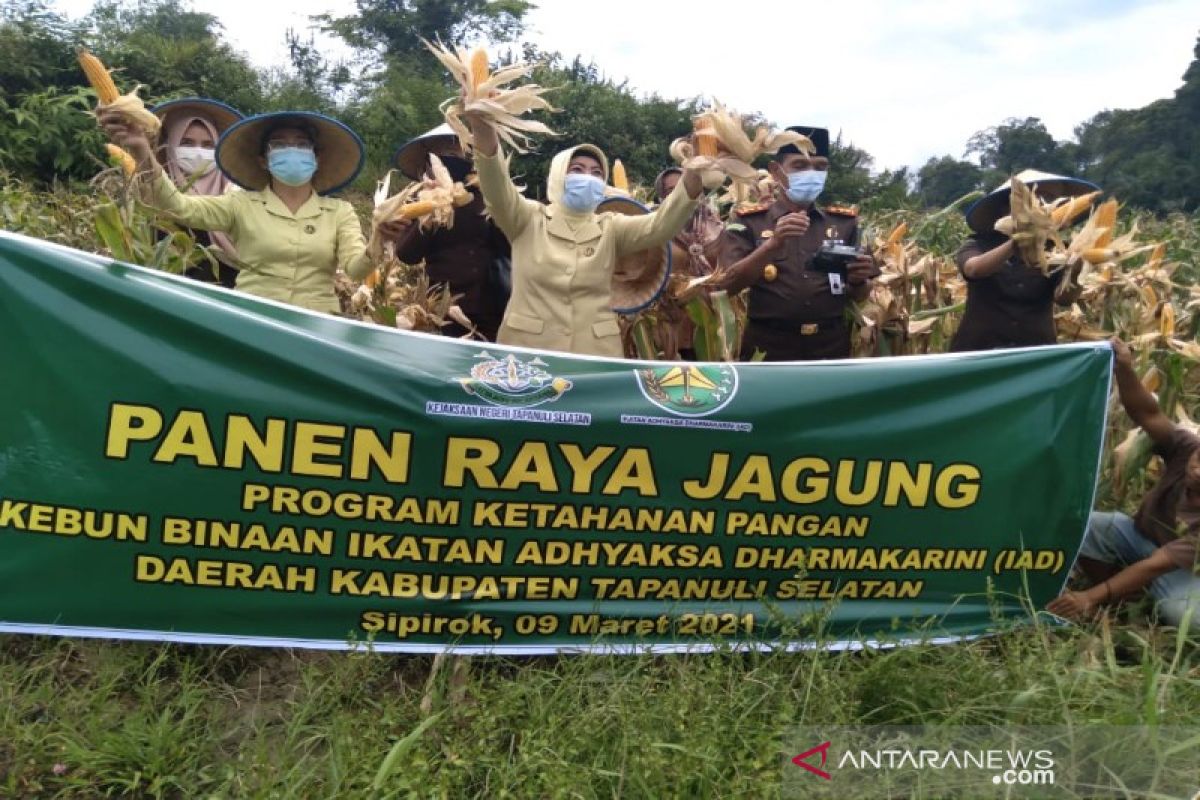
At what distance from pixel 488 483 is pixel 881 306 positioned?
2.78 metres

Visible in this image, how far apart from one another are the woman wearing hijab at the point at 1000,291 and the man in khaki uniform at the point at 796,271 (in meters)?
0.47

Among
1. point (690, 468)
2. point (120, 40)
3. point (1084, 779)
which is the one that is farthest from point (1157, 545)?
point (120, 40)

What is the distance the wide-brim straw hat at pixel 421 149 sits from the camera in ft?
12.9

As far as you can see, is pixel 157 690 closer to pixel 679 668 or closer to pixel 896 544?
pixel 679 668

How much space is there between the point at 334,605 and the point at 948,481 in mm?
2060

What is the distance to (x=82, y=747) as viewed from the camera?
2.38m

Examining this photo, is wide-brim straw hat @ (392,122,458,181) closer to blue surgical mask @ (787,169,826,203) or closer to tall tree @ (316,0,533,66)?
blue surgical mask @ (787,169,826,203)

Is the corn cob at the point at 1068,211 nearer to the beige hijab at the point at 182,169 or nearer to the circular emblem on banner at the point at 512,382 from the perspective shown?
the circular emblem on banner at the point at 512,382

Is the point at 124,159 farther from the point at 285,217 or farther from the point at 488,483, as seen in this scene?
the point at 488,483

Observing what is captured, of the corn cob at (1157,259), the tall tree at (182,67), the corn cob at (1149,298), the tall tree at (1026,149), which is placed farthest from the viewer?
the tall tree at (1026,149)

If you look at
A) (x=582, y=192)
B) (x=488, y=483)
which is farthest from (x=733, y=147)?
(x=488, y=483)

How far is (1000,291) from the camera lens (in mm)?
3740

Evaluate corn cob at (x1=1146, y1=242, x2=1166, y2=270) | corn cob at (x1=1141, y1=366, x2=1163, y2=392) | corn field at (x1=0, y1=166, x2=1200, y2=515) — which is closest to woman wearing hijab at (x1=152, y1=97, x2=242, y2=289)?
corn field at (x1=0, y1=166, x2=1200, y2=515)

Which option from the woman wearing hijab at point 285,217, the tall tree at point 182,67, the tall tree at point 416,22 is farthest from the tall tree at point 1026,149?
the woman wearing hijab at point 285,217
